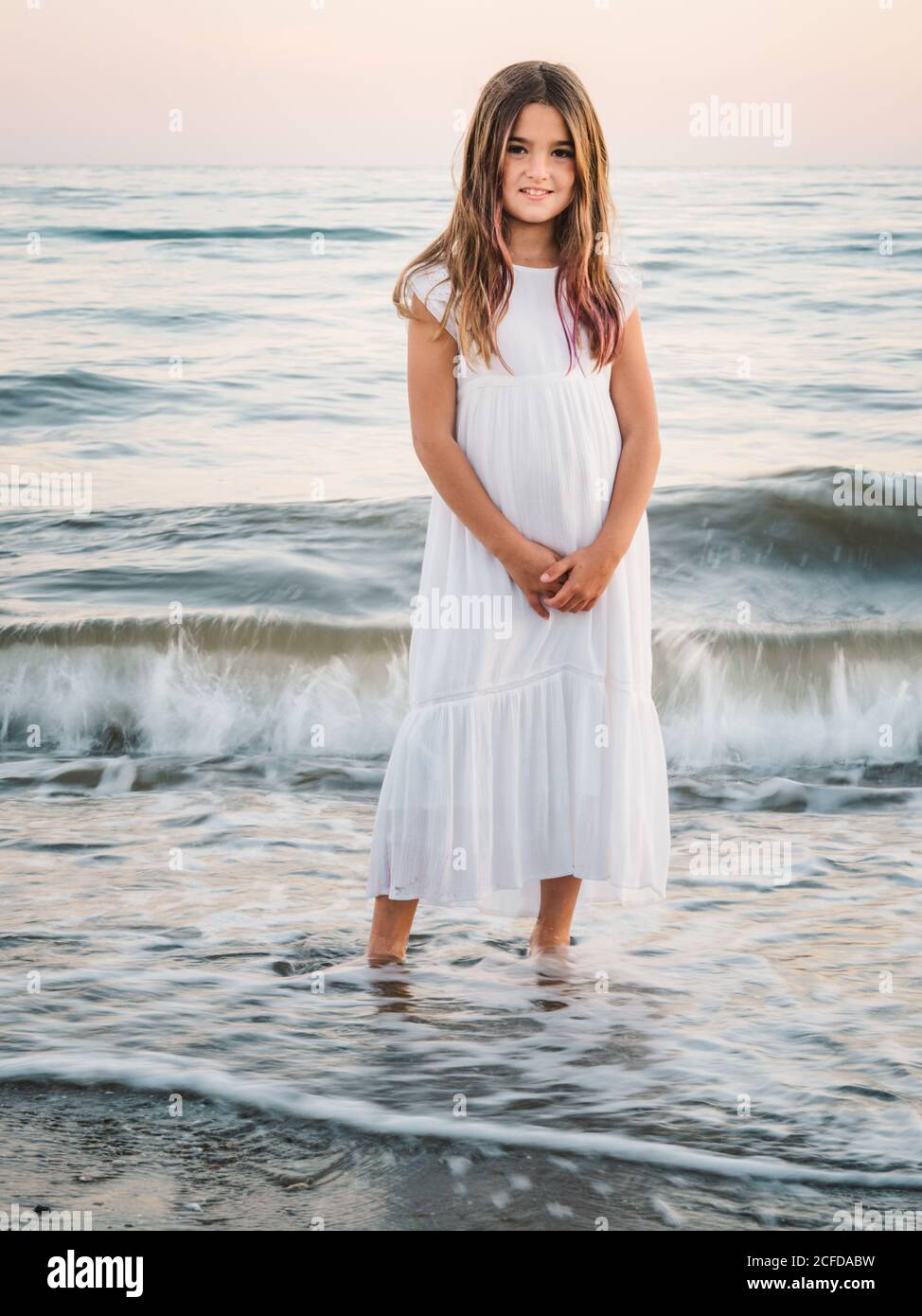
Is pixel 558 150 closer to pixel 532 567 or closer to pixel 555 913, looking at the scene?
pixel 532 567

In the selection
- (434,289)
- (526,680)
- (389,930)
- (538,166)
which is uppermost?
(538,166)

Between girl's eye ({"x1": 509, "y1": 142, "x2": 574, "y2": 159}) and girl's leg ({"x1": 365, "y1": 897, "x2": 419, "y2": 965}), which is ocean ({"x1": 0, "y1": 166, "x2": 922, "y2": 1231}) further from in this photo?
girl's eye ({"x1": 509, "y1": 142, "x2": 574, "y2": 159})

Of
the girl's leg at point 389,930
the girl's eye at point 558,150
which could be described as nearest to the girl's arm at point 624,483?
the girl's eye at point 558,150

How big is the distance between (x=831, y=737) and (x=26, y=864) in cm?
315

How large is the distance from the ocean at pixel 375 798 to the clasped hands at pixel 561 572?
878 mm

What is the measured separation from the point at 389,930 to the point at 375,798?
1731 mm

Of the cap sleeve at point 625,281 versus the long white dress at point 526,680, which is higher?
the cap sleeve at point 625,281

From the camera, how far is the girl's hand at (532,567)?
2.88 meters

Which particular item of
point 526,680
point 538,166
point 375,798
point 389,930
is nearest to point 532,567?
point 526,680

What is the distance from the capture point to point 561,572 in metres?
2.89

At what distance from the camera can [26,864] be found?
4.10 meters

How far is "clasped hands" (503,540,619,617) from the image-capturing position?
288cm

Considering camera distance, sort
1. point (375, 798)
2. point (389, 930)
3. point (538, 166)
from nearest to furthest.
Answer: point (538, 166), point (389, 930), point (375, 798)

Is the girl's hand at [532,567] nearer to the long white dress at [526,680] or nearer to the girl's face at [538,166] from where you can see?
the long white dress at [526,680]
